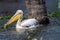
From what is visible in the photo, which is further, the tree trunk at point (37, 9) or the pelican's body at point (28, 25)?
the tree trunk at point (37, 9)

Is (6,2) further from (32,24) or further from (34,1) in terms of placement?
(32,24)

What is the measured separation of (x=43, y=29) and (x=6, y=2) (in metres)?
11.5

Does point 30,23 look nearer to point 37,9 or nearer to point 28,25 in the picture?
point 28,25

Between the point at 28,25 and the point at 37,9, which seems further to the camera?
the point at 37,9

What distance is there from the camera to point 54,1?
760 inches

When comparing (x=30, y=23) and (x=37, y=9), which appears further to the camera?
(x=37, y=9)

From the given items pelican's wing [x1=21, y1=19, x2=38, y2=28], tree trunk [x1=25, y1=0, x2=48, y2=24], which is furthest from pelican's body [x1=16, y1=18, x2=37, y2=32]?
tree trunk [x1=25, y1=0, x2=48, y2=24]

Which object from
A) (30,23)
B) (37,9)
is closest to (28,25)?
(30,23)

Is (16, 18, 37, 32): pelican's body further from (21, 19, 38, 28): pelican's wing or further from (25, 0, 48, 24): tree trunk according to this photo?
(25, 0, 48, 24): tree trunk

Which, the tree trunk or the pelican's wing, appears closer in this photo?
the pelican's wing

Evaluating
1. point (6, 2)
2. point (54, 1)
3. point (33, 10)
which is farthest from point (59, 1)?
point (33, 10)

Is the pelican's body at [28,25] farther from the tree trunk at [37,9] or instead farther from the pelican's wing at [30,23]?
the tree trunk at [37,9]

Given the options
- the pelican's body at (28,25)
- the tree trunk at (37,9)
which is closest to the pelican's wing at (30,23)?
the pelican's body at (28,25)

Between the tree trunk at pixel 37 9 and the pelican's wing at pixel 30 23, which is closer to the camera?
the pelican's wing at pixel 30 23
